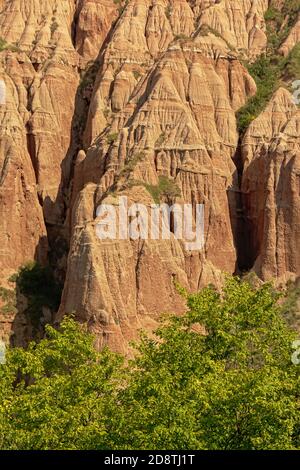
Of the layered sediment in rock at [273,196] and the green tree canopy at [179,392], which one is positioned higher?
the layered sediment in rock at [273,196]

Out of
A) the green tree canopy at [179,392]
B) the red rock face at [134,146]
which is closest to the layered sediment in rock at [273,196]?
the red rock face at [134,146]

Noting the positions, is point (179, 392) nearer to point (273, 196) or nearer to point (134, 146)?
point (273, 196)

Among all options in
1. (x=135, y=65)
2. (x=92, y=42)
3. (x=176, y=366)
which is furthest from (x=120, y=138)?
(x=176, y=366)

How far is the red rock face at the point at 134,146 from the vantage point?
72375 millimetres

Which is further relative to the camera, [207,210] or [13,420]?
[207,210]

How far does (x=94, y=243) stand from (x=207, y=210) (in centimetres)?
916

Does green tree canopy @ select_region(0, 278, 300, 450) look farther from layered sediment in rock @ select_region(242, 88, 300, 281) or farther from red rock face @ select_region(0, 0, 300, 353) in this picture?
layered sediment in rock @ select_region(242, 88, 300, 281)

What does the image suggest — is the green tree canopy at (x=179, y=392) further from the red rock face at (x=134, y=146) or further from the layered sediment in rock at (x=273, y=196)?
the layered sediment in rock at (x=273, y=196)

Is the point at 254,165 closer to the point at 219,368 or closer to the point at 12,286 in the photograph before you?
the point at 12,286

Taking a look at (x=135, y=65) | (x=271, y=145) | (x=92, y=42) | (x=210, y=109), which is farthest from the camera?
(x=92, y=42)

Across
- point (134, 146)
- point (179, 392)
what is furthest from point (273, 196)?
point (179, 392)

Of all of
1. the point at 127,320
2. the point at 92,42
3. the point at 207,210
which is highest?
the point at 92,42

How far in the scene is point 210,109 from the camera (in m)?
82.5

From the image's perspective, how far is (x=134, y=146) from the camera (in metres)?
78.6
